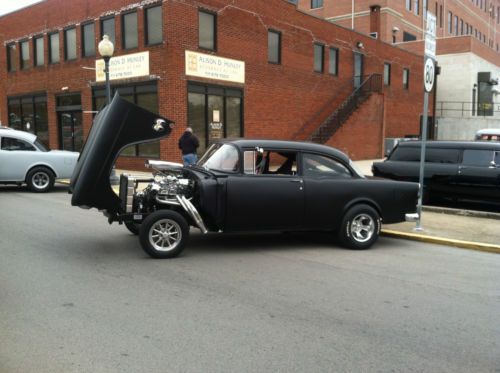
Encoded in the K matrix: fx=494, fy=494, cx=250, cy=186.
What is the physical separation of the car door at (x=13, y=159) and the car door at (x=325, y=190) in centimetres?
963

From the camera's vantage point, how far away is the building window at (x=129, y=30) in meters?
19.4

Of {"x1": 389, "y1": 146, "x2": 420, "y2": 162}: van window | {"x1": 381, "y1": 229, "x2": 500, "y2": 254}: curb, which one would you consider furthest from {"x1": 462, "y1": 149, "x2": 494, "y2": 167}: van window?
{"x1": 381, "y1": 229, "x2": 500, "y2": 254}: curb

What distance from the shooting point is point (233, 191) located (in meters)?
7.06

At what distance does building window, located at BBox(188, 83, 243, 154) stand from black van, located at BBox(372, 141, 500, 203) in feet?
29.7

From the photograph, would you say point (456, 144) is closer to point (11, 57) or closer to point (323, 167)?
point (323, 167)

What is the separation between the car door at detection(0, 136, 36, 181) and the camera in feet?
45.4

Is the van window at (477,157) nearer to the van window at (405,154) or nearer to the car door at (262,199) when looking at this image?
the van window at (405,154)

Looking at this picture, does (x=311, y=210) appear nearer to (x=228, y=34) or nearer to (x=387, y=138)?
(x=228, y=34)

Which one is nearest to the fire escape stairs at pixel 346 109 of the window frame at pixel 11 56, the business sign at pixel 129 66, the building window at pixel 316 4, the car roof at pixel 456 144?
the business sign at pixel 129 66

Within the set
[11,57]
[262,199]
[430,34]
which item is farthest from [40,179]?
[11,57]

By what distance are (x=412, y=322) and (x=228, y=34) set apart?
16.9 meters

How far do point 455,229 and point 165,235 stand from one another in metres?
5.59

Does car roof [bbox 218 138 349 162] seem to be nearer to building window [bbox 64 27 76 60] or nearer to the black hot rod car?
the black hot rod car

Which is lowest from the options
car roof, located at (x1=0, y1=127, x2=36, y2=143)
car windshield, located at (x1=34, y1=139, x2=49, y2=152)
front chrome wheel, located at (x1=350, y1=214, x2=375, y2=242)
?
front chrome wheel, located at (x1=350, y1=214, x2=375, y2=242)
